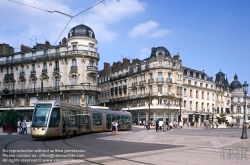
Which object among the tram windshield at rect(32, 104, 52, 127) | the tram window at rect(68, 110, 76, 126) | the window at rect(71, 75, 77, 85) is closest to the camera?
the tram windshield at rect(32, 104, 52, 127)

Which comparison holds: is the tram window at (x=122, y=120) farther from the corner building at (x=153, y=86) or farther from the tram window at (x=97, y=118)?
the corner building at (x=153, y=86)

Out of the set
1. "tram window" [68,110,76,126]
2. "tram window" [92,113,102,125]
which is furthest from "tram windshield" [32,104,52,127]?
"tram window" [92,113,102,125]

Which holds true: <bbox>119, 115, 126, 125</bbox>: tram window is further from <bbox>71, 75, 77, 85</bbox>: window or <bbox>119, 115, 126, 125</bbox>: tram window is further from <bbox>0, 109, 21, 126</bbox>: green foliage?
<bbox>71, 75, 77, 85</bbox>: window

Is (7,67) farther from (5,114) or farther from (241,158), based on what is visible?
(241,158)

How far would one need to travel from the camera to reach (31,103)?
54594 mm

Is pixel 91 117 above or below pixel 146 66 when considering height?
below

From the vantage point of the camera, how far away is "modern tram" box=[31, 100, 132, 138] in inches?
766

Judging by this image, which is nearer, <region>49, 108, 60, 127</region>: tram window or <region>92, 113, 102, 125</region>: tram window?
<region>49, 108, 60, 127</region>: tram window

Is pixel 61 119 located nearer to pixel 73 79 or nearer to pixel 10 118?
pixel 10 118

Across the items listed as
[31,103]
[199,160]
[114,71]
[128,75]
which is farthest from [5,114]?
[114,71]

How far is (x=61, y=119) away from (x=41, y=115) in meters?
1.65

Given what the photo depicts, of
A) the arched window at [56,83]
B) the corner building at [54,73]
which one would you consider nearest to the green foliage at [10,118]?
the corner building at [54,73]

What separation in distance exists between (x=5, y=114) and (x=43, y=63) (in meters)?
23.4

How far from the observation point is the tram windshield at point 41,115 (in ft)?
63.8
